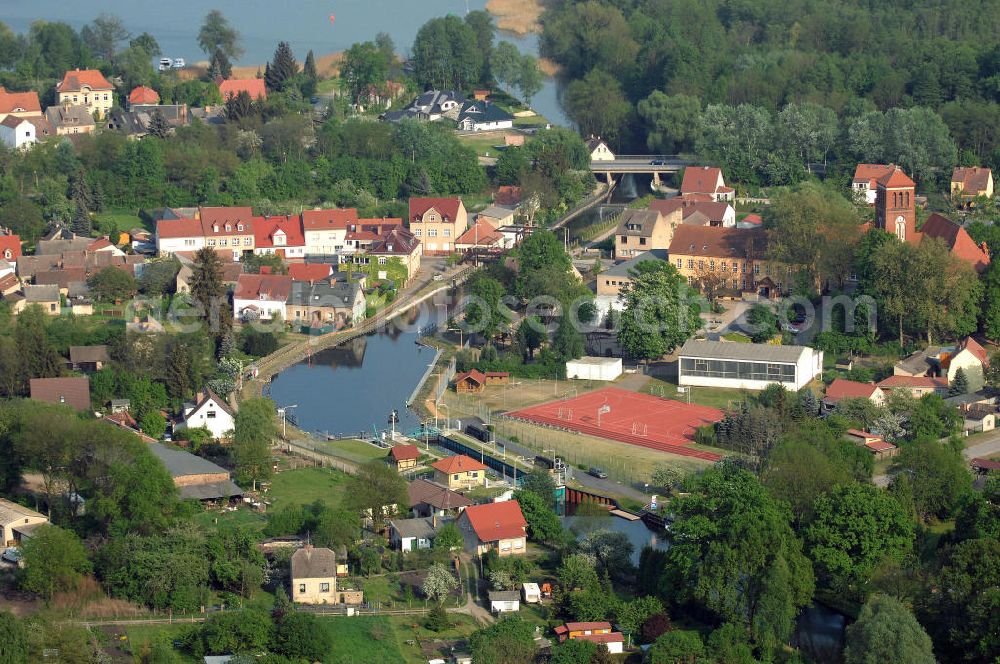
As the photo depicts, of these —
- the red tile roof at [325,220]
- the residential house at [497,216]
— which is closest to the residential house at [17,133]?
the red tile roof at [325,220]

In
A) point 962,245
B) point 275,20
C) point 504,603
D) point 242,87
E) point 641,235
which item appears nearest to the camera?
point 504,603

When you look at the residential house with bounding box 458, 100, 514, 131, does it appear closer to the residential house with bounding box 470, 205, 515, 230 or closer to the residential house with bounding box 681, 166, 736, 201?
the residential house with bounding box 470, 205, 515, 230

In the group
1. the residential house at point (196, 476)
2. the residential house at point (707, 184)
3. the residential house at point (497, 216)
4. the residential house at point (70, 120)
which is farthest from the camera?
the residential house at point (70, 120)

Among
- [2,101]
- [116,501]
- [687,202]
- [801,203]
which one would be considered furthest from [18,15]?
[116,501]

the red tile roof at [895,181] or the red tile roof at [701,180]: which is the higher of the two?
the red tile roof at [895,181]

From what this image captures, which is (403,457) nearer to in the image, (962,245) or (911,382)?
(911,382)

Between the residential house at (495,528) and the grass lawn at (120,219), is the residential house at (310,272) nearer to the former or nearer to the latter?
the grass lawn at (120,219)

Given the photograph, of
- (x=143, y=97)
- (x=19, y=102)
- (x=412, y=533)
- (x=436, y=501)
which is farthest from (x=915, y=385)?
(x=19, y=102)
